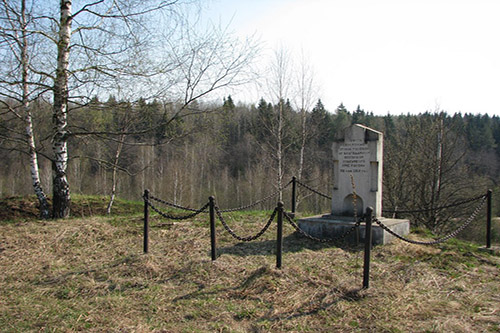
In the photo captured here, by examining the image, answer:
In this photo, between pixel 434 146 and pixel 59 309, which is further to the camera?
pixel 434 146

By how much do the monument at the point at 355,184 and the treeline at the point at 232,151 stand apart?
1.56ft

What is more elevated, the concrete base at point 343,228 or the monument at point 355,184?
the monument at point 355,184

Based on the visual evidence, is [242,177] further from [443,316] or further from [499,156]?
[443,316]

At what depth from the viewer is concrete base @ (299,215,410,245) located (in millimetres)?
7832

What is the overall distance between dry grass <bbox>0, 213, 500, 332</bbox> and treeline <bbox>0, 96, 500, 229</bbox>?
2.87 meters

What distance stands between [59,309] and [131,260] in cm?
177

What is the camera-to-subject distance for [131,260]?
20.2 feet

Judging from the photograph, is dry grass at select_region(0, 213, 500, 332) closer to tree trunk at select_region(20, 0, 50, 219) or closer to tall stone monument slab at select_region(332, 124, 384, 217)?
tall stone monument slab at select_region(332, 124, 384, 217)

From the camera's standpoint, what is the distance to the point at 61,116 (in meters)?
8.98

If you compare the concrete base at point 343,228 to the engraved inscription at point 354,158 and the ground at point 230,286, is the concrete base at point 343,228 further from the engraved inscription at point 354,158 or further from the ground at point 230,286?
the engraved inscription at point 354,158

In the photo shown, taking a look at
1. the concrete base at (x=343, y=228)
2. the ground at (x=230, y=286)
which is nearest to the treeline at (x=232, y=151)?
the concrete base at (x=343, y=228)

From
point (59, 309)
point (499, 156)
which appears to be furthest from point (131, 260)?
point (499, 156)

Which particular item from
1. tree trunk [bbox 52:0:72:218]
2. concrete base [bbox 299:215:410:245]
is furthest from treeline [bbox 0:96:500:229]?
concrete base [bbox 299:215:410:245]

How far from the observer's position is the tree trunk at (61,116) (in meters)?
8.34
